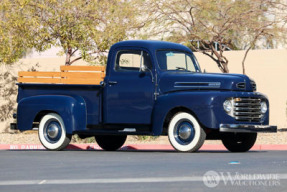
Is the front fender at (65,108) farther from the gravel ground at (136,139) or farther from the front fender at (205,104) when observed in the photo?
the gravel ground at (136,139)

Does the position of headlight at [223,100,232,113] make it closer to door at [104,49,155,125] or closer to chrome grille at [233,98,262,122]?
chrome grille at [233,98,262,122]

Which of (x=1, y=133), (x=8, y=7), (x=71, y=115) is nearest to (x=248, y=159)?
(x=71, y=115)

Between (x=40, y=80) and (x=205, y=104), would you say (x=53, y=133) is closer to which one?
(x=40, y=80)

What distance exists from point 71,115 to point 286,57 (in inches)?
468

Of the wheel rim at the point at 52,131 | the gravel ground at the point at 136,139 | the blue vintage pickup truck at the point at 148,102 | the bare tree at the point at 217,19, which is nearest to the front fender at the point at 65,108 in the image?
the blue vintage pickup truck at the point at 148,102

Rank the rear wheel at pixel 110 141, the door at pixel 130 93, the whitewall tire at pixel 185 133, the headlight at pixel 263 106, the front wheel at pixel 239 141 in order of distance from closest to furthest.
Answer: the whitewall tire at pixel 185 133 → the headlight at pixel 263 106 → the door at pixel 130 93 → the front wheel at pixel 239 141 → the rear wheel at pixel 110 141

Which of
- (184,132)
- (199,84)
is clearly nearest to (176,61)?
(199,84)

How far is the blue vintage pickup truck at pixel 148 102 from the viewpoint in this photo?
15.0 metres

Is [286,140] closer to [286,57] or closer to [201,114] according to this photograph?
[286,57]

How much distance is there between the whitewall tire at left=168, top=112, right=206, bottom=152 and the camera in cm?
1488

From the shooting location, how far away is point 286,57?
25875 mm

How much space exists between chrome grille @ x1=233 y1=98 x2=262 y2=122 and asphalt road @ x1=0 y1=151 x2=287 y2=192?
1.27 m

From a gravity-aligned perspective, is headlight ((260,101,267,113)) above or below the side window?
below

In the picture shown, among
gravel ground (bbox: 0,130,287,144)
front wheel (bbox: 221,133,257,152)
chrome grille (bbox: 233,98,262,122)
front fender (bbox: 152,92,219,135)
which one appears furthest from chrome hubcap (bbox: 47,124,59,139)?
gravel ground (bbox: 0,130,287,144)
